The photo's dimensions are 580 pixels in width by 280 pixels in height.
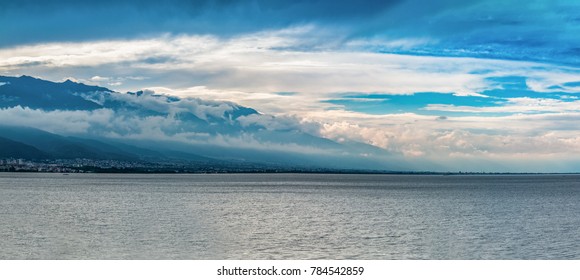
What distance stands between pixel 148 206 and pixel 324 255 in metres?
60.6

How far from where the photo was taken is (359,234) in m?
66.7

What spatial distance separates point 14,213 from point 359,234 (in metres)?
49.7
